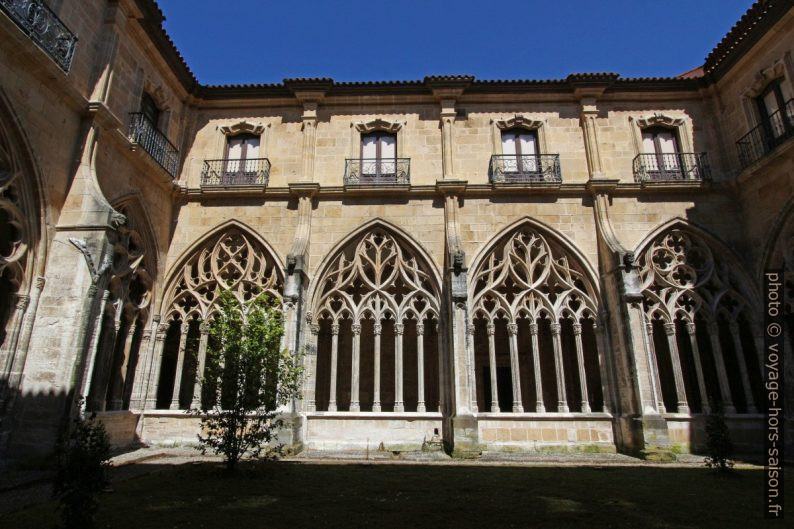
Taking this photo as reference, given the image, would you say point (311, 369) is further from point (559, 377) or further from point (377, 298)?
point (559, 377)

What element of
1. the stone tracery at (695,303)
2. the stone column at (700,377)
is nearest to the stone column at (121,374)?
the stone tracery at (695,303)

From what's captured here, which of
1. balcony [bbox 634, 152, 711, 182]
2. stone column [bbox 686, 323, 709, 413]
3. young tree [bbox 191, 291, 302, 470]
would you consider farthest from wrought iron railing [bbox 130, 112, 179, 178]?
stone column [bbox 686, 323, 709, 413]

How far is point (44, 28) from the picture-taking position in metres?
7.87

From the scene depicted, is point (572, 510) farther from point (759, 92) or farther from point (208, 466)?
point (759, 92)

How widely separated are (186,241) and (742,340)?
14.9 meters

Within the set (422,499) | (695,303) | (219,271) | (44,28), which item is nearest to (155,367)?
(219,271)

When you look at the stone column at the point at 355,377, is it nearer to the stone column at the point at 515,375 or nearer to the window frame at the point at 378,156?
the stone column at the point at 515,375

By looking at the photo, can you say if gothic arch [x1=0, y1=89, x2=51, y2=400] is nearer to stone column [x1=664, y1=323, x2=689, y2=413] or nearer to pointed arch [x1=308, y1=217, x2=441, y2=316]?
pointed arch [x1=308, y1=217, x2=441, y2=316]

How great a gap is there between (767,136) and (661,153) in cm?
227

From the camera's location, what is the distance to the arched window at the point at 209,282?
11242 mm

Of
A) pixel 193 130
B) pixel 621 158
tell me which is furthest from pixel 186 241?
pixel 621 158

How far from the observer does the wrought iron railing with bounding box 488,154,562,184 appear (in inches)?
470

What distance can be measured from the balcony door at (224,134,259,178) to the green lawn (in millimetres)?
7842

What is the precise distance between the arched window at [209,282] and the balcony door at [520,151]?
6.96m
